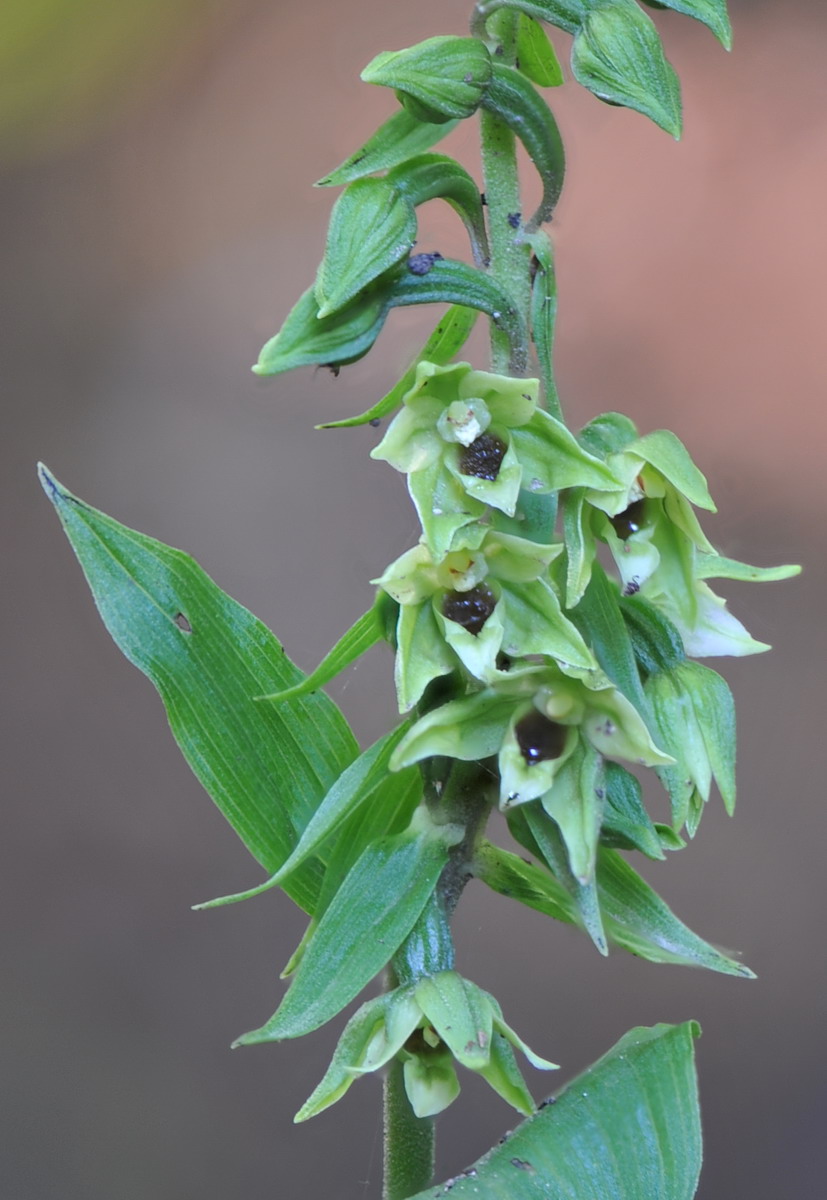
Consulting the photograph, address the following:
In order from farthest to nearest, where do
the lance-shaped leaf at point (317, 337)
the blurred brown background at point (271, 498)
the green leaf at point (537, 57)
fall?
the blurred brown background at point (271, 498)
the green leaf at point (537, 57)
the lance-shaped leaf at point (317, 337)

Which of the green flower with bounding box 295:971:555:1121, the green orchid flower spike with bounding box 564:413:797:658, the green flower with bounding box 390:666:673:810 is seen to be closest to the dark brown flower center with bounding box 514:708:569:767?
the green flower with bounding box 390:666:673:810

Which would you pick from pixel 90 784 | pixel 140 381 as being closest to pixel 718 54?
pixel 140 381

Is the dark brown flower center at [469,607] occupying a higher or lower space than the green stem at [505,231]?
lower

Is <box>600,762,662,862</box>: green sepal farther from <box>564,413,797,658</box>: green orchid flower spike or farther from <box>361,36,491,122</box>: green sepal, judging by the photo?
<box>361,36,491,122</box>: green sepal

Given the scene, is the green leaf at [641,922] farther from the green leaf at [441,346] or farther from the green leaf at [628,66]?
the green leaf at [628,66]

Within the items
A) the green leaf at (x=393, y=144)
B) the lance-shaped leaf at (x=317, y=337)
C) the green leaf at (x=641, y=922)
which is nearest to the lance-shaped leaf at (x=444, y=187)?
the green leaf at (x=393, y=144)

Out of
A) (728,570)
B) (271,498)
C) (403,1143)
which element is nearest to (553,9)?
(728,570)

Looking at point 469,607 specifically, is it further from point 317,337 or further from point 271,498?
point 271,498
